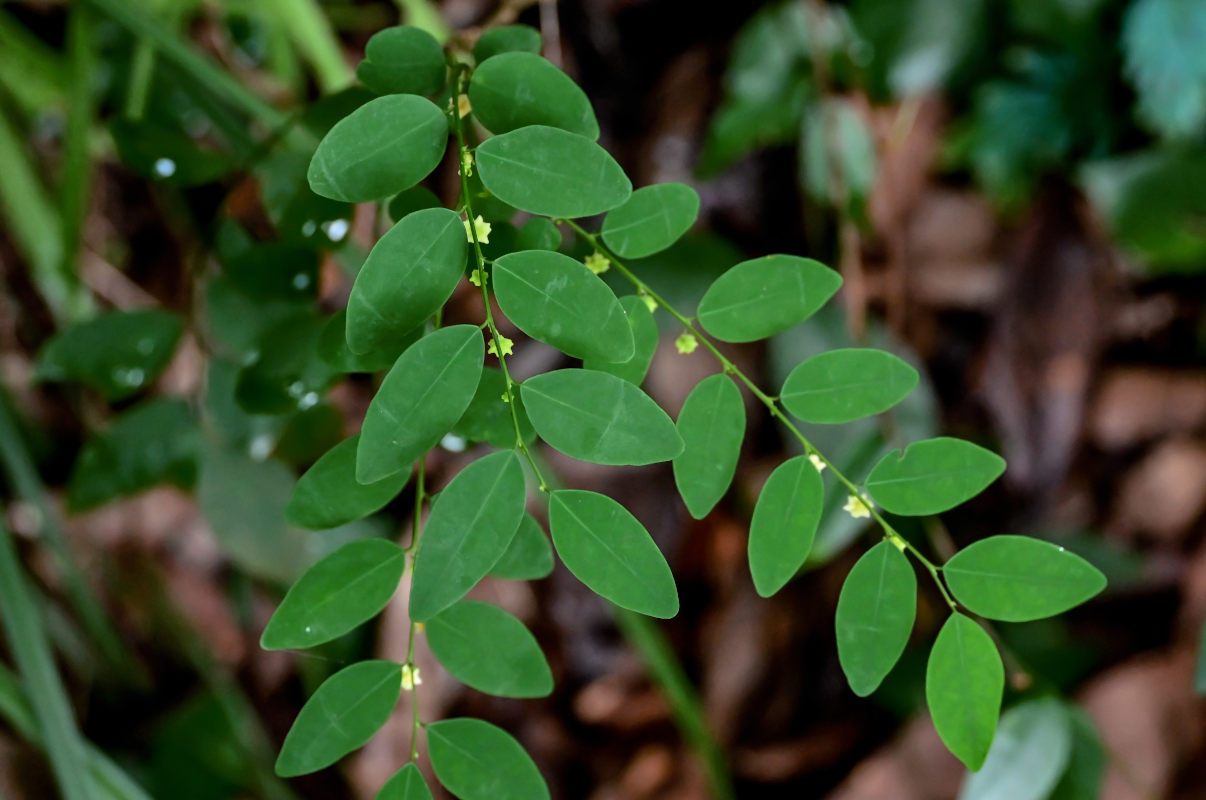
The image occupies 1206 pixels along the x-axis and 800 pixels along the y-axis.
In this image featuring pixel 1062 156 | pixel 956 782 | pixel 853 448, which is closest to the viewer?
pixel 853 448

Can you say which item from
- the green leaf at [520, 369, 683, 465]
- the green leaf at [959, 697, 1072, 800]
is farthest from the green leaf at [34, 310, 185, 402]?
the green leaf at [959, 697, 1072, 800]

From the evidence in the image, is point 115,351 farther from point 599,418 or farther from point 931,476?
point 931,476

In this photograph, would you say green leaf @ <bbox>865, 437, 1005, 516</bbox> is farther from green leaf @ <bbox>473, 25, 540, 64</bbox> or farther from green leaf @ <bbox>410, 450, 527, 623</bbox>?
green leaf @ <bbox>473, 25, 540, 64</bbox>

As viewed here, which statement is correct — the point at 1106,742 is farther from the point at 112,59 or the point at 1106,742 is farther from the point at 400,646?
the point at 112,59

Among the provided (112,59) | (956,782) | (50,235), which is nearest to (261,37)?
(112,59)

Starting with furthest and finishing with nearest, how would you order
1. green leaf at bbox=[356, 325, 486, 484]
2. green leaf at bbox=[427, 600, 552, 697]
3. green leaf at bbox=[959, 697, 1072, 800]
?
green leaf at bbox=[959, 697, 1072, 800] → green leaf at bbox=[427, 600, 552, 697] → green leaf at bbox=[356, 325, 486, 484]

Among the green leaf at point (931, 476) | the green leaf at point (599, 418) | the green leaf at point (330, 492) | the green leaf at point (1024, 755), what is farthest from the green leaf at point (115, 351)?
the green leaf at point (1024, 755)

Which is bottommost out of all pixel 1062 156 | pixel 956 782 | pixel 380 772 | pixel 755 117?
pixel 380 772
